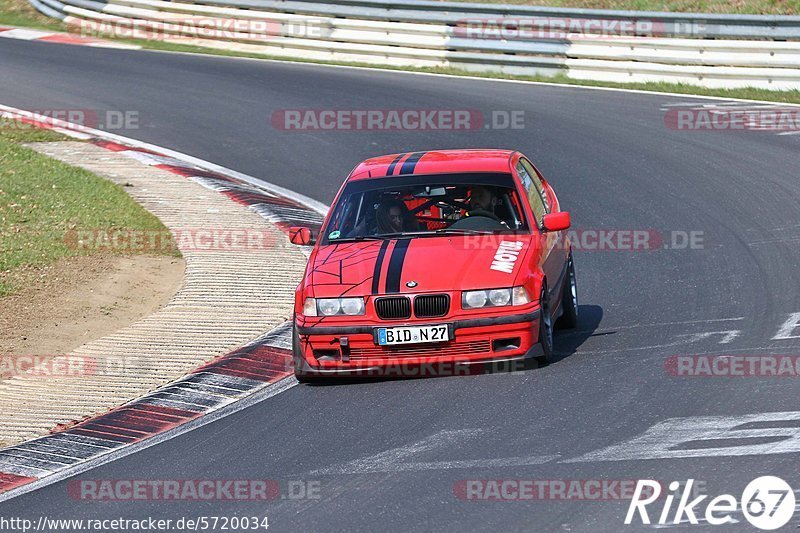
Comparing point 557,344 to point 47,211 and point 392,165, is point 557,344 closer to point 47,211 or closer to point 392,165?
point 392,165

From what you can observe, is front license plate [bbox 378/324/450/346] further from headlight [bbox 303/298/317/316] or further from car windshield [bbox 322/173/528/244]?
car windshield [bbox 322/173/528/244]

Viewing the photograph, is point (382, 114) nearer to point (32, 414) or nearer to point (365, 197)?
point (365, 197)

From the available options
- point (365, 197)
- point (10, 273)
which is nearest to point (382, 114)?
point (10, 273)

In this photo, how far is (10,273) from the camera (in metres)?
12.2

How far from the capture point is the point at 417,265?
29.5ft
